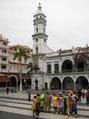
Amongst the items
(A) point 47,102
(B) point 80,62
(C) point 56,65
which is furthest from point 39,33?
(A) point 47,102

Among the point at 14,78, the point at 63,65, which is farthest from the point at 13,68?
the point at 63,65

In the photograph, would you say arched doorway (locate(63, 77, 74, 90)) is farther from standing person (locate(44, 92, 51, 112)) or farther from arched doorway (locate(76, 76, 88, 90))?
standing person (locate(44, 92, 51, 112))

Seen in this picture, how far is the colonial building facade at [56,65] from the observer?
1890 inches

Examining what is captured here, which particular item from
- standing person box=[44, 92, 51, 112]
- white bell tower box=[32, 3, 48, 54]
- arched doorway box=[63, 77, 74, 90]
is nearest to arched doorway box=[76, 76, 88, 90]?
arched doorway box=[63, 77, 74, 90]

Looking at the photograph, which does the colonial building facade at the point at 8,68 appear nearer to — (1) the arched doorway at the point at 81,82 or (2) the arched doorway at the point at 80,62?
(1) the arched doorway at the point at 81,82

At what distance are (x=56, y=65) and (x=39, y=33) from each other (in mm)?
10527

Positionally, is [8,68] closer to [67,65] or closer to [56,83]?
Result: [56,83]

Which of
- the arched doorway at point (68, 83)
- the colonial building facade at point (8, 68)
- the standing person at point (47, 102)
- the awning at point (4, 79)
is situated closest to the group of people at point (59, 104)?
the standing person at point (47, 102)

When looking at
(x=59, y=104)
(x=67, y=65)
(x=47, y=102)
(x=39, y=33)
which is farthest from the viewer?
(x=39, y=33)

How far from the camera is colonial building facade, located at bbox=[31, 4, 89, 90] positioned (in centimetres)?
4800

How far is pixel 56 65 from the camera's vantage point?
52031 mm

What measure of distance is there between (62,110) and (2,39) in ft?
139

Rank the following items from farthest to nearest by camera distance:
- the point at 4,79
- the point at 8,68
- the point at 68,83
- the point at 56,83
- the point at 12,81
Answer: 1. the point at 12,81
2. the point at 8,68
3. the point at 4,79
4. the point at 56,83
5. the point at 68,83

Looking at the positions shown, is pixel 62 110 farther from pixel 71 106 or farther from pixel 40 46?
pixel 40 46
